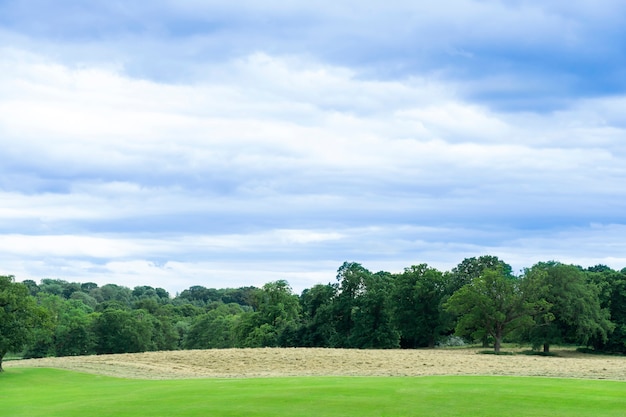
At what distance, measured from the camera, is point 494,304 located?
67500 millimetres

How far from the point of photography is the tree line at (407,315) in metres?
67.4

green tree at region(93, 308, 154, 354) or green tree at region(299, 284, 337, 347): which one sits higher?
green tree at region(299, 284, 337, 347)

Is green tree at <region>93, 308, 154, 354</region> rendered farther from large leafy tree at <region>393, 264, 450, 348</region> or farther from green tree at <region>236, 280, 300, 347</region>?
large leafy tree at <region>393, 264, 450, 348</region>

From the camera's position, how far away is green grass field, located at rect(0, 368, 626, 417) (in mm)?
24891

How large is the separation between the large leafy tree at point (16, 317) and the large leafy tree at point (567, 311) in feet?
160

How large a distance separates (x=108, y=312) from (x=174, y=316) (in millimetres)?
Result: 43643

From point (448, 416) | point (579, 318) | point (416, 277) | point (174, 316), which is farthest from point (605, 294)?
point (174, 316)

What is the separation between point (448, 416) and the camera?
2330cm

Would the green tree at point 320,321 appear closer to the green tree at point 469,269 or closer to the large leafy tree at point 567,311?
the green tree at point 469,269

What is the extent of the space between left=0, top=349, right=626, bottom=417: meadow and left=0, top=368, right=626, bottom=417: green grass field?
5 cm

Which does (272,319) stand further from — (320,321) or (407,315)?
(407,315)

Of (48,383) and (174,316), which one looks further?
(174,316)

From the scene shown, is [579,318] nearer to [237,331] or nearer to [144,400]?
[237,331]

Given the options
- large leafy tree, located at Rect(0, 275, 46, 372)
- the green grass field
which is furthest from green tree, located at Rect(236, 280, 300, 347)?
the green grass field
